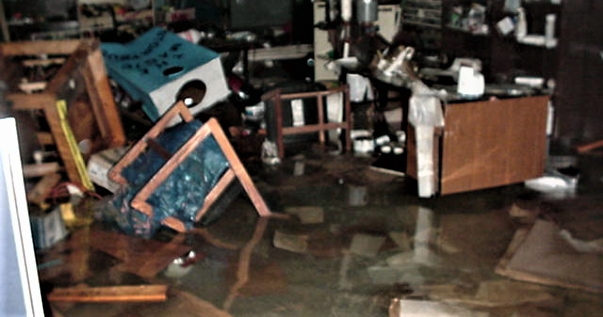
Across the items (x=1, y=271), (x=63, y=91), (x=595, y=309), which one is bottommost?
(x=595, y=309)

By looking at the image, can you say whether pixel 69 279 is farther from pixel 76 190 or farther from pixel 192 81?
pixel 192 81

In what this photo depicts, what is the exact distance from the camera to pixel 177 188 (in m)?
3.27

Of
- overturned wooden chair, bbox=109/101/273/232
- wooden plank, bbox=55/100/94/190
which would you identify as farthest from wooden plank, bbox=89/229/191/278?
wooden plank, bbox=55/100/94/190

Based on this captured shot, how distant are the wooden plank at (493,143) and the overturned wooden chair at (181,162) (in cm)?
109

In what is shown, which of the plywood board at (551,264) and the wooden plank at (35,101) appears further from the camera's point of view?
the wooden plank at (35,101)

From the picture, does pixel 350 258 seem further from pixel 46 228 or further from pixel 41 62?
pixel 41 62

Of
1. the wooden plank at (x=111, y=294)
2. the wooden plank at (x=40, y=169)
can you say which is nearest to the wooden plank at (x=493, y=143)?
the wooden plank at (x=111, y=294)

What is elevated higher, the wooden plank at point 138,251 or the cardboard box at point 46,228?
the cardboard box at point 46,228

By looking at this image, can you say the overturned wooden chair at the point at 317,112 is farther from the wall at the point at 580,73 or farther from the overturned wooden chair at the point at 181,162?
the wall at the point at 580,73

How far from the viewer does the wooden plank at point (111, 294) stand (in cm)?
260

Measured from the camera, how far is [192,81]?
497 centimetres

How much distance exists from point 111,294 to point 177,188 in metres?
0.78

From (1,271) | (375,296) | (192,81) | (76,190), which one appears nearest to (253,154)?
(192,81)

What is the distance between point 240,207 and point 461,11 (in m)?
2.41
